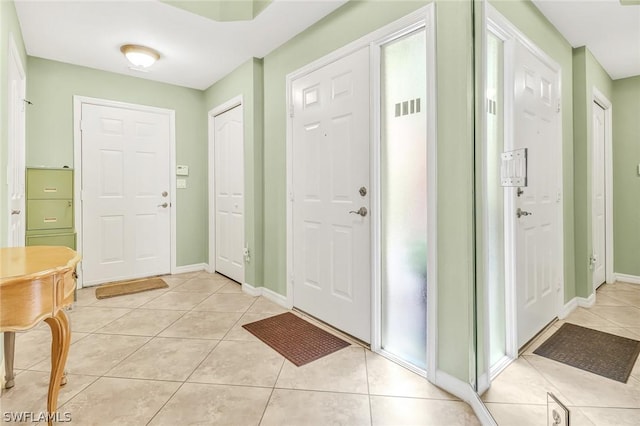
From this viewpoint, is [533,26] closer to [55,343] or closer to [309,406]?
[309,406]

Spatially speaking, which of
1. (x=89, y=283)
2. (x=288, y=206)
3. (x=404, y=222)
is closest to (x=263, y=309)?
(x=288, y=206)

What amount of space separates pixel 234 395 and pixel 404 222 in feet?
4.37

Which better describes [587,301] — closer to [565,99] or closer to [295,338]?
[565,99]

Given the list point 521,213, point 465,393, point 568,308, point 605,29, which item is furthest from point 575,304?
point 605,29

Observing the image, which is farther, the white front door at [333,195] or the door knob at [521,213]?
the white front door at [333,195]

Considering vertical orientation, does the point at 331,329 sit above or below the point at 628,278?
below

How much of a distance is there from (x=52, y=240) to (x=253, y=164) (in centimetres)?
195

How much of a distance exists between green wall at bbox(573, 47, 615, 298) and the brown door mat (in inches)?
143

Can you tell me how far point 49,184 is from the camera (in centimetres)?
299

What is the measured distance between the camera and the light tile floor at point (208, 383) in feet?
4.93

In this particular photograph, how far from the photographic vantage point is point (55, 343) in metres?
1.39

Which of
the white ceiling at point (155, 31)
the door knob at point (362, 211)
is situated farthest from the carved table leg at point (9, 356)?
the white ceiling at point (155, 31)

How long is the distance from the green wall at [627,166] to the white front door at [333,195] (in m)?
1.32

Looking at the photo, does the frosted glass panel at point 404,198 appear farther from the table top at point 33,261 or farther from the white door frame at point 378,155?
the table top at point 33,261
